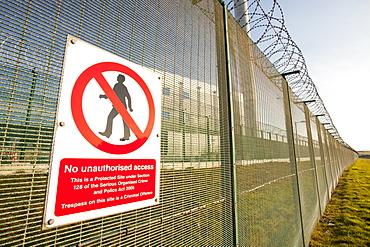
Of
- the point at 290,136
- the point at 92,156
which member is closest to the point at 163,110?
the point at 92,156

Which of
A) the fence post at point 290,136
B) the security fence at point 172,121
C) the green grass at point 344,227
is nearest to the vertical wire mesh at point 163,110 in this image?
the security fence at point 172,121

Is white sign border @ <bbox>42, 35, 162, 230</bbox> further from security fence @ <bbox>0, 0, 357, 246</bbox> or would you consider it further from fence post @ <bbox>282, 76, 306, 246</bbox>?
fence post @ <bbox>282, 76, 306, 246</bbox>

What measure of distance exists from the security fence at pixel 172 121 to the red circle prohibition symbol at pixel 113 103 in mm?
95

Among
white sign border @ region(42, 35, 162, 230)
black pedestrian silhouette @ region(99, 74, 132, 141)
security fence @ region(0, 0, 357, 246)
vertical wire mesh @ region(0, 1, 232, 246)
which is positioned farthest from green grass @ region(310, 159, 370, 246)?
black pedestrian silhouette @ region(99, 74, 132, 141)

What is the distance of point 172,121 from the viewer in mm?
1573

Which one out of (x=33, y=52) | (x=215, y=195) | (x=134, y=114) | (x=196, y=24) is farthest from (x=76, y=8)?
(x=215, y=195)

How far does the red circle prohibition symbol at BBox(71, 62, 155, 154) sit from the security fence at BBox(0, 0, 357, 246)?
10 cm

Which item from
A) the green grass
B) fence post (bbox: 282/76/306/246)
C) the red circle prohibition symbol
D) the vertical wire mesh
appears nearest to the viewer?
the vertical wire mesh

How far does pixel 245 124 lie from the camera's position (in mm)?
2604

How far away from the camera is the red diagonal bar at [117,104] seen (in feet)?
3.80

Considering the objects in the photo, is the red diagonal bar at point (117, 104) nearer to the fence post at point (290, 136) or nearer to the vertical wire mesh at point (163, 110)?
the vertical wire mesh at point (163, 110)

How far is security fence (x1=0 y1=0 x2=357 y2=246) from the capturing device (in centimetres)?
89

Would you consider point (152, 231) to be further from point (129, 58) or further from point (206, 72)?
point (206, 72)

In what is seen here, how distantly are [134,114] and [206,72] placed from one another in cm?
102
